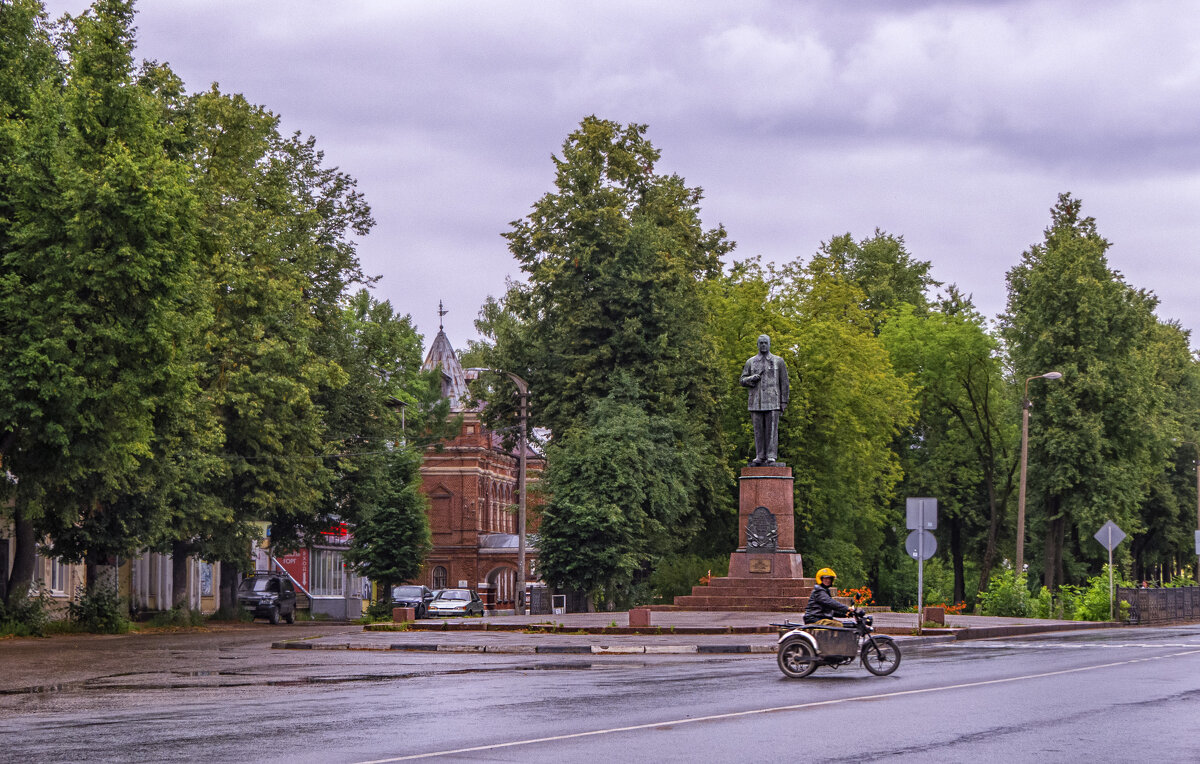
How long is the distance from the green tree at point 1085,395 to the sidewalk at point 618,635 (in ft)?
72.9

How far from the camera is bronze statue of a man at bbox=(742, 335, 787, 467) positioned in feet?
132

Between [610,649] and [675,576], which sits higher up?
[610,649]

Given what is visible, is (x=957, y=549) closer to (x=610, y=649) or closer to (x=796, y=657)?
(x=610, y=649)

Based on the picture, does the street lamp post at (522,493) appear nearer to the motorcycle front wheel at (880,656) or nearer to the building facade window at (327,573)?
the motorcycle front wheel at (880,656)

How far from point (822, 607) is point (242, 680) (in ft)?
25.1

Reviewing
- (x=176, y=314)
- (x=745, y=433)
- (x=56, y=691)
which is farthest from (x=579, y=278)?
(x=56, y=691)

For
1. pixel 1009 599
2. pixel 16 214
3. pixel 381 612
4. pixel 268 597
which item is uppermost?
pixel 16 214

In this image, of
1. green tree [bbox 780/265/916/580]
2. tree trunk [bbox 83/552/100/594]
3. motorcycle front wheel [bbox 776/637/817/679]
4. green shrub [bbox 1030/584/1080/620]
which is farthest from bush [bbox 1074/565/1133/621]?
tree trunk [bbox 83/552/100/594]

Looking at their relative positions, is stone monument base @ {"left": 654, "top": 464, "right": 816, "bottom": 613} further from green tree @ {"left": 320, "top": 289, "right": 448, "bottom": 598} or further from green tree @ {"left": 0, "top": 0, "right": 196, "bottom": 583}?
green tree @ {"left": 320, "top": 289, "right": 448, "bottom": 598}

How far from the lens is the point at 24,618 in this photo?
3447 centimetres

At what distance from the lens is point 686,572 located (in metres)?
52.1

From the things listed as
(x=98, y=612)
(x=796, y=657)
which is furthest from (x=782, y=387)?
(x=796, y=657)

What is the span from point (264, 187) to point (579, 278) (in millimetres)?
11262

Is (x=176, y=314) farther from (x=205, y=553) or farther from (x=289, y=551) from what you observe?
(x=289, y=551)
